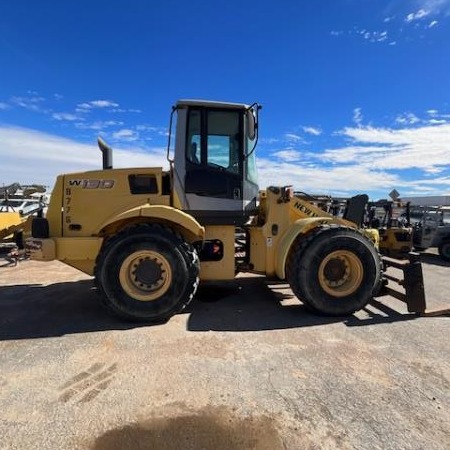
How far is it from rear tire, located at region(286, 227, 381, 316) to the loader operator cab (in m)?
1.17

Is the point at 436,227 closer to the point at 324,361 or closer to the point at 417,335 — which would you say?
the point at 417,335

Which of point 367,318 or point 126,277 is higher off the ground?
point 126,277

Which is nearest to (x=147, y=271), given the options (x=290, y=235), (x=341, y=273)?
(x=290, y=235)

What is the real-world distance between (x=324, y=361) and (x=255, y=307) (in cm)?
213

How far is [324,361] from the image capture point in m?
4.25

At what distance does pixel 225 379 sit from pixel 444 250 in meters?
12.6

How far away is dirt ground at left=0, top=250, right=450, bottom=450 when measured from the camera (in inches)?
117

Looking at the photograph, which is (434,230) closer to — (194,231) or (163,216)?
(194,231)

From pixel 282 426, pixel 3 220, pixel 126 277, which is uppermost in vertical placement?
pixel 3 220

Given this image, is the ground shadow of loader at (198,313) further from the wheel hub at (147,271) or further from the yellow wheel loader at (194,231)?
the wheel hub at (147,271)

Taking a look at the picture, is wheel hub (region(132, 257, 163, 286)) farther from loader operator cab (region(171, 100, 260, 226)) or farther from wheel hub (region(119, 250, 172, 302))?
loader operator cab (region(171, 100, 260, 226))

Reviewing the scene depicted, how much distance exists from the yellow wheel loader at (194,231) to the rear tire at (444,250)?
30.8 ft

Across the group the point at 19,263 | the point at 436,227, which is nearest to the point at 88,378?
the point at 19,263

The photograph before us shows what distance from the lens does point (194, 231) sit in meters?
5.75
